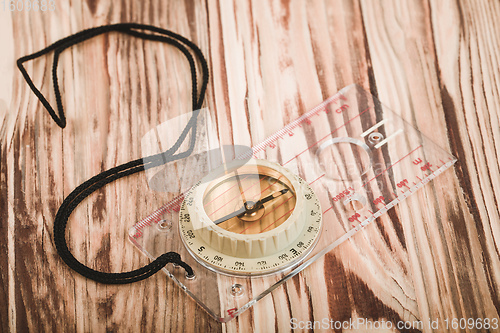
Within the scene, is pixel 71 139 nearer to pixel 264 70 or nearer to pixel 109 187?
pixel 109 187

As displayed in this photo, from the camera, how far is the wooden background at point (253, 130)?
73 centimetres

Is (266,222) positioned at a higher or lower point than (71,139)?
lower

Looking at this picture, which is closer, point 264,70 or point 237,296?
point 237,296

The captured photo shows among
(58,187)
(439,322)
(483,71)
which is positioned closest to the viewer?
(439,322)

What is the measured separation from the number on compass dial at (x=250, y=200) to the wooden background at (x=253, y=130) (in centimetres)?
10

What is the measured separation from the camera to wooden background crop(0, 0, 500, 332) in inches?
28.7

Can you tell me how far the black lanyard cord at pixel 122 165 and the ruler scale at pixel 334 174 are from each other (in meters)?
0.05

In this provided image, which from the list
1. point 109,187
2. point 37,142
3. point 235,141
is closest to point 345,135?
point 235,141

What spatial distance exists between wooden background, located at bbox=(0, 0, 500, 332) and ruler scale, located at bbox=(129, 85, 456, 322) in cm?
2

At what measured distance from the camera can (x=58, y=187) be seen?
2.82 feet

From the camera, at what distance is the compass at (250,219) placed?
2.40ft

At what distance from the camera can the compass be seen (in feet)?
2.40

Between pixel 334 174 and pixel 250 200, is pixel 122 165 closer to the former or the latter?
pixel 250 200

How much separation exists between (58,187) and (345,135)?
520 millimetres
